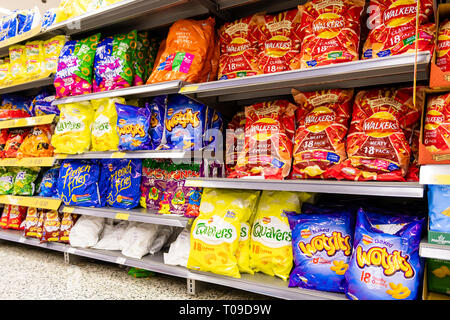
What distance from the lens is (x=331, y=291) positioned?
1477mm

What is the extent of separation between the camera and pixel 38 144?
2.68 meters

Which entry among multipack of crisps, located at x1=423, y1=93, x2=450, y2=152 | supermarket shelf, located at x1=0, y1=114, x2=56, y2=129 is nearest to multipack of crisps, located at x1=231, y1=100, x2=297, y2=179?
multipack of crisps, located at x1=423, y1=93, x2=450, y2=152

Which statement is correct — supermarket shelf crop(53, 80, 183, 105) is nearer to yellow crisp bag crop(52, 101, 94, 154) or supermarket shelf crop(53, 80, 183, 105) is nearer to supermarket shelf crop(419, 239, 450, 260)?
yellow crisp bag crop(52, 101, 94, 154)

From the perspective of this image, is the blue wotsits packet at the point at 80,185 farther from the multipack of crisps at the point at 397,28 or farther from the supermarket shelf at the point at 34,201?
the multipack of crisps at the point at 397,28

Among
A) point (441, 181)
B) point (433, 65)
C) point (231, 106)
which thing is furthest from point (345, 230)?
point (231, 106)

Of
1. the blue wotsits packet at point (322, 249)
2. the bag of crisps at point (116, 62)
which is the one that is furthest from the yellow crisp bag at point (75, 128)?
the blue wotsits packet at point (322, 249)

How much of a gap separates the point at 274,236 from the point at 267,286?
0.25m

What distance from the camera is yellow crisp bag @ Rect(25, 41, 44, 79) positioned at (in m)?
2.64

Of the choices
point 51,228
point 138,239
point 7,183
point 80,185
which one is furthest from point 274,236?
point 7,183

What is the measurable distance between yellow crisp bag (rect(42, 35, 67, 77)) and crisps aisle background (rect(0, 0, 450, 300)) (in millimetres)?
14

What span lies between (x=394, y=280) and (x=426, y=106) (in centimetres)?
74

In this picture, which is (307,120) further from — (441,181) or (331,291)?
(331,291)
